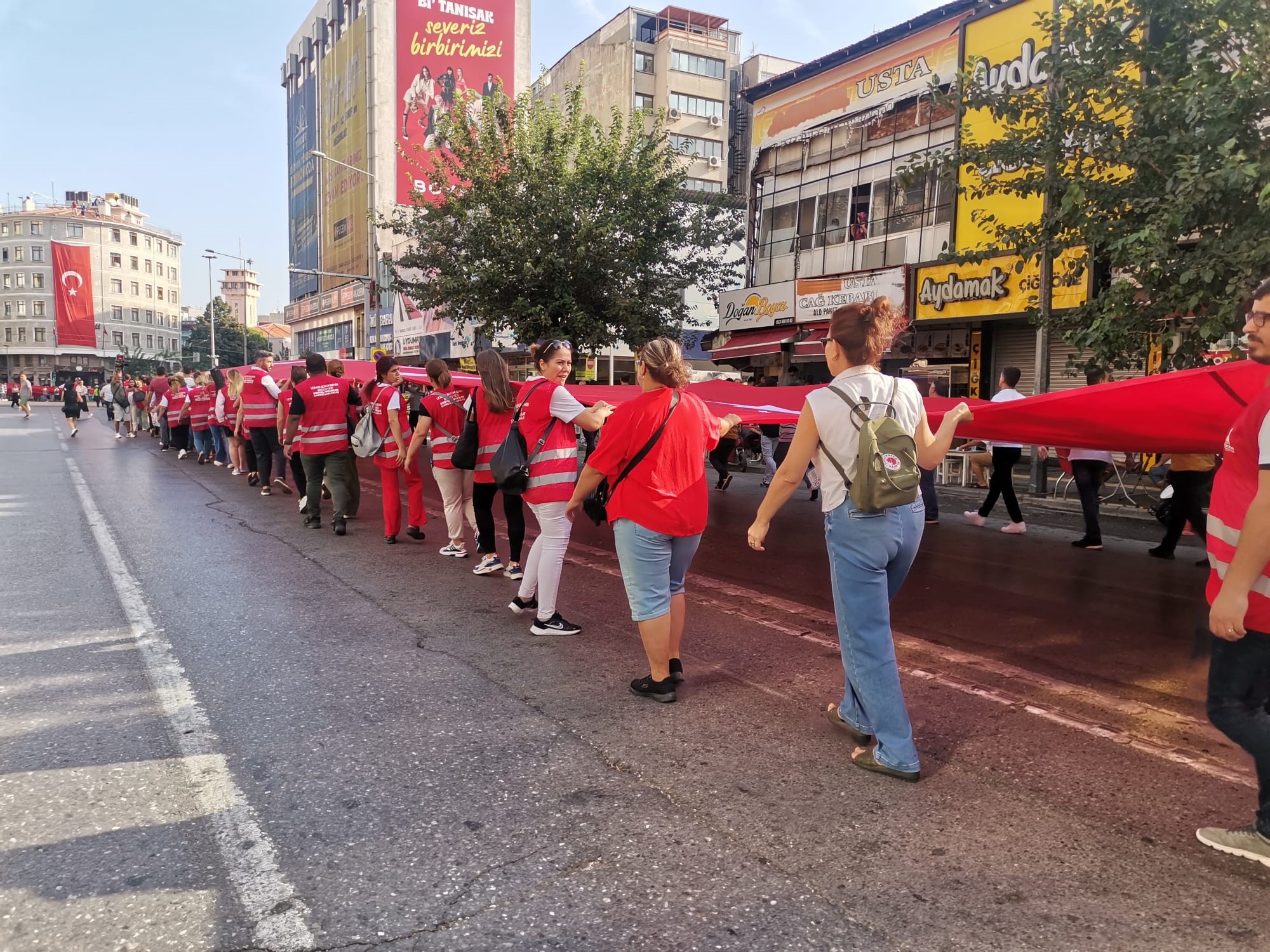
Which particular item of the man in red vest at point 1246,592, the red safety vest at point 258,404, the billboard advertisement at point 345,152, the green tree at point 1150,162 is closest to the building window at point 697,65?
the billboard advertisement at point 345,152

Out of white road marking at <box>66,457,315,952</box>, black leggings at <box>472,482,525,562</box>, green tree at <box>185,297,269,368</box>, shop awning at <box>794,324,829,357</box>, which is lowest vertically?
white road marking at <box>66,457,315,952</box>

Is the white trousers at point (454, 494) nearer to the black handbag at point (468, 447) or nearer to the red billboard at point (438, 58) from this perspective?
the black handbag at point (468, 447)

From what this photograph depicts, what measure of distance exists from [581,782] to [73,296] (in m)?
113

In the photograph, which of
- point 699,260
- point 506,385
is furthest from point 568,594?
point 699,260

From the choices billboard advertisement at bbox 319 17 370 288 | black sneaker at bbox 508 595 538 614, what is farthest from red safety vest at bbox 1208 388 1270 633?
billboard advertisement at bbox 319 17 370 288

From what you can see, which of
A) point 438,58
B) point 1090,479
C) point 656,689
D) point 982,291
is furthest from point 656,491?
point 438,58

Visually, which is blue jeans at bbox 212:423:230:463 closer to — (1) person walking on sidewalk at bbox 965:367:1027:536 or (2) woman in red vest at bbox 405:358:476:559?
(2) woman in red vest at bbox 405:358:476:559

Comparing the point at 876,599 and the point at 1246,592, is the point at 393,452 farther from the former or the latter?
the point at 1246,592

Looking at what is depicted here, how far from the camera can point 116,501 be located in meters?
11.4

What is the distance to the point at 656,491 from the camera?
13.8ft

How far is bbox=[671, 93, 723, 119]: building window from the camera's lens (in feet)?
168

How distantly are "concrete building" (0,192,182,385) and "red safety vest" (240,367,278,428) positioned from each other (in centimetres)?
9110

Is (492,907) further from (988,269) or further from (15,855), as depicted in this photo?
(988,269)

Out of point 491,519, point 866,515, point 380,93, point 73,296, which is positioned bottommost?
point 491,519
